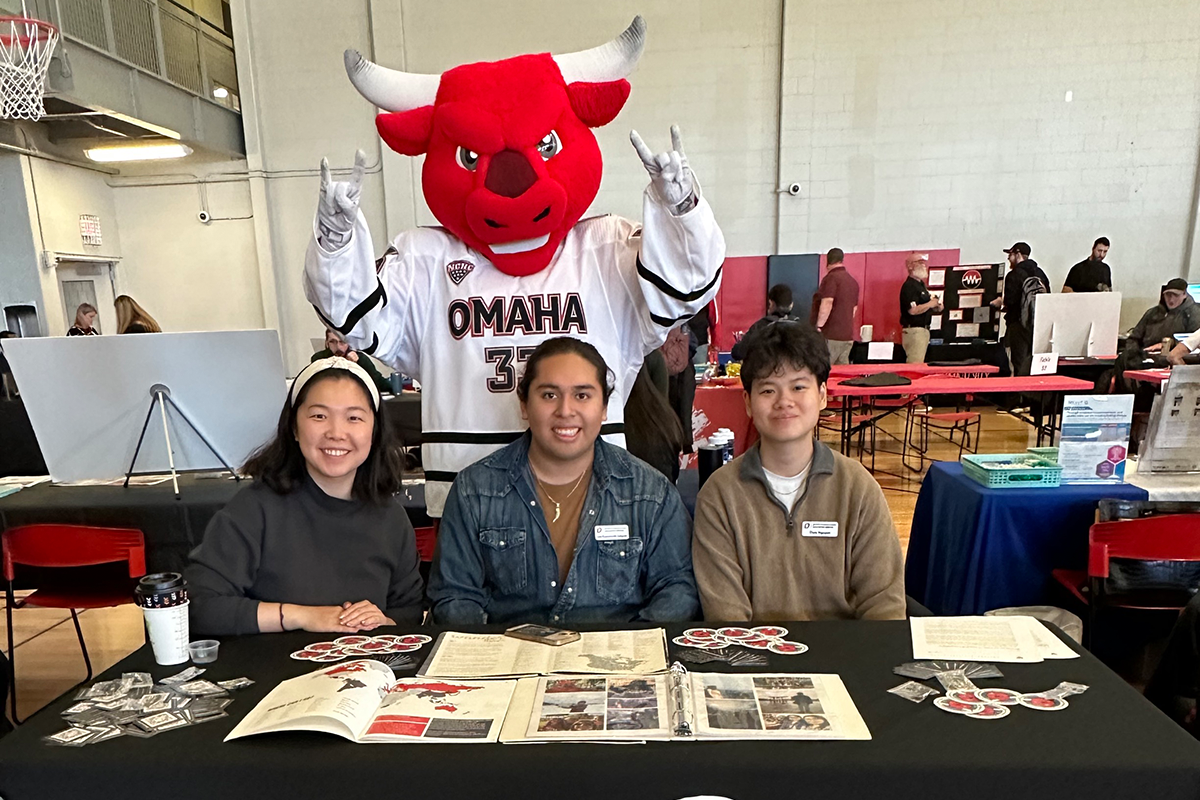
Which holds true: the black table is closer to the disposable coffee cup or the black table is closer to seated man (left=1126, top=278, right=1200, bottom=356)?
the disposable coffee cup

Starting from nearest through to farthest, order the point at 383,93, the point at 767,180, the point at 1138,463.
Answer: the point at 383,93 → the point at 1138,463 → the point at 767,180

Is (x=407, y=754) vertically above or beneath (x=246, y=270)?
beneath

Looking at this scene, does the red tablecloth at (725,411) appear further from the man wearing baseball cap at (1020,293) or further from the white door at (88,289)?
the white door at (88,289)

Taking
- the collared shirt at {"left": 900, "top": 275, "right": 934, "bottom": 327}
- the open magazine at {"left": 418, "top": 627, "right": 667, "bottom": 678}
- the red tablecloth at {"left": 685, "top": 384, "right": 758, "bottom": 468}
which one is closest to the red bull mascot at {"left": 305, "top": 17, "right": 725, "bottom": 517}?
the open magazine at {"left": 418, "top": 627, "right": 667, "bottom": 678}

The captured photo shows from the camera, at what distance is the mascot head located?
1.72m

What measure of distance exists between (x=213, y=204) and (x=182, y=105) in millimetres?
1405

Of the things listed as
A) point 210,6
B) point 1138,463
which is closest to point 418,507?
point 1138,463

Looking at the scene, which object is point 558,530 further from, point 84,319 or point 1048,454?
point 84,319

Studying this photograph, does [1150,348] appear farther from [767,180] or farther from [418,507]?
[418,507]

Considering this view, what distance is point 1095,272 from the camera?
280 inches

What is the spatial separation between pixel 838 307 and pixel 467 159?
18.8ft

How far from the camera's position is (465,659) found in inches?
47.8

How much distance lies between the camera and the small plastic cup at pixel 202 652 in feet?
4.05

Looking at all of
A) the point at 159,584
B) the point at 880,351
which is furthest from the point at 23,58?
the point at 880,351
